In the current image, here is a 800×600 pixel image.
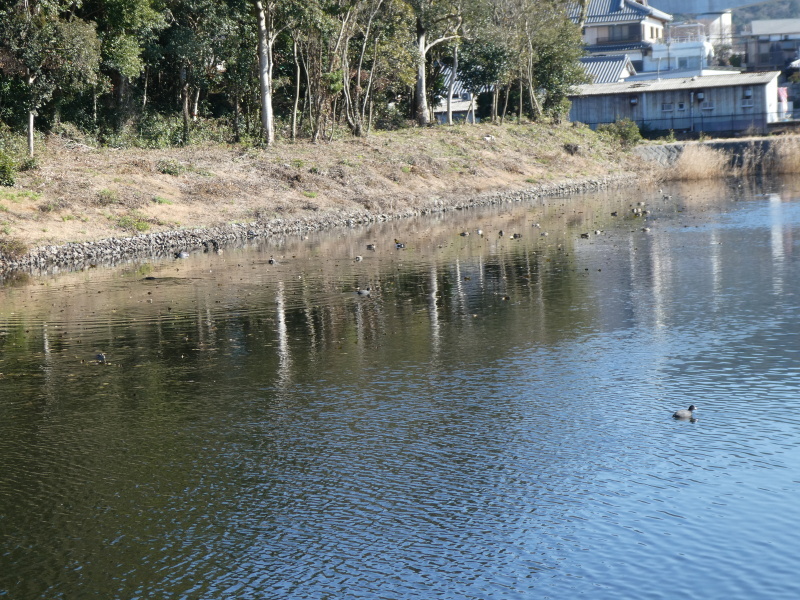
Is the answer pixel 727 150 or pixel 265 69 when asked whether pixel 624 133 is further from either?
pixel 265 69

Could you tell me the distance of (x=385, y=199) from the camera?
4194 centimetres

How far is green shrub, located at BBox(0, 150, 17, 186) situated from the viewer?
33.5m

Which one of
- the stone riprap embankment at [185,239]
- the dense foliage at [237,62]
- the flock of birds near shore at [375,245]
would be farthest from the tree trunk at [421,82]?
the flock of birds near shore at [375,245]

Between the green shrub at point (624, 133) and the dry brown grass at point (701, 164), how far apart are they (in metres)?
5.08

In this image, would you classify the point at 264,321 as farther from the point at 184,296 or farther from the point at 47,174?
the point at 47,174

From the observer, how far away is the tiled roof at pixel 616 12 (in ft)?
337

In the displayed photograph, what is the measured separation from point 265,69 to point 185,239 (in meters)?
13.6

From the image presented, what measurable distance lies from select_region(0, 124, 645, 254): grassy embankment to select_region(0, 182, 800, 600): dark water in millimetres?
11069

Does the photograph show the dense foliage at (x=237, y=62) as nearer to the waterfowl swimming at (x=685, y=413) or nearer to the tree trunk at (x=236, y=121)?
the tree trunk at (x=236, y=121)

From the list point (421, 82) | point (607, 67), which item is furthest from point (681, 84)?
point (421, 82)

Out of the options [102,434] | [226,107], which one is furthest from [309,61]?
[102,434]

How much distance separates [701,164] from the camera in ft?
188

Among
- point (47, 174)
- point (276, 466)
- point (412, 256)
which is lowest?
point (276, 466)

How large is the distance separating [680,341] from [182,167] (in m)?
27.7
